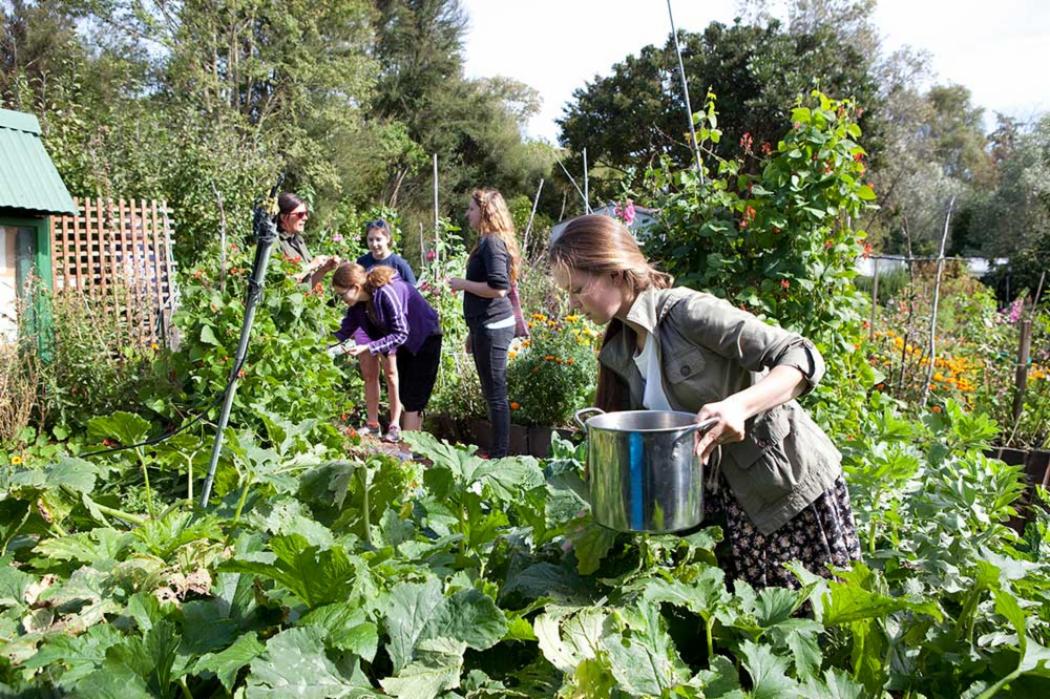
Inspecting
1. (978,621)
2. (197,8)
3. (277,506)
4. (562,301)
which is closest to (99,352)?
(562,301)

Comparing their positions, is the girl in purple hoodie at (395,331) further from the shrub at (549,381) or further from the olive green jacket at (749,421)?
the olive green jacket at (749,421)

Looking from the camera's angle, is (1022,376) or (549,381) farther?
(549,381)

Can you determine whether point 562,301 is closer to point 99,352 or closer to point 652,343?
point 99,352

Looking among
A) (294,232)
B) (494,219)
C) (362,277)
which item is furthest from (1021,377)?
(294,232)

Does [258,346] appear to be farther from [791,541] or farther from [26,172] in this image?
[26,172]

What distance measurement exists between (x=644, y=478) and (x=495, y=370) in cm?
356

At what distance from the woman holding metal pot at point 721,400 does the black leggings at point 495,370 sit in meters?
2.96

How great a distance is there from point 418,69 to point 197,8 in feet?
32.2

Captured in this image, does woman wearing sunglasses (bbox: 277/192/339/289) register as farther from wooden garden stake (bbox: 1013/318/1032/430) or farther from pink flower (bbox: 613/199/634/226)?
wooden garden stake (bbox: 1013/318/1032/430)

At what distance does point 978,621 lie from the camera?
3.95ft

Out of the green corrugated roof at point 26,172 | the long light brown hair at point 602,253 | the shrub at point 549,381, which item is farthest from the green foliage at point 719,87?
the long light brown hair at point 602,253

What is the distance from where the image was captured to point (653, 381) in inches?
67.0

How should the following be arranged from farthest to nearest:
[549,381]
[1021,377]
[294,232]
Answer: [549,381] < [294,232] < [1021,377]

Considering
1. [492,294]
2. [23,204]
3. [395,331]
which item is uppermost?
[23,204]
